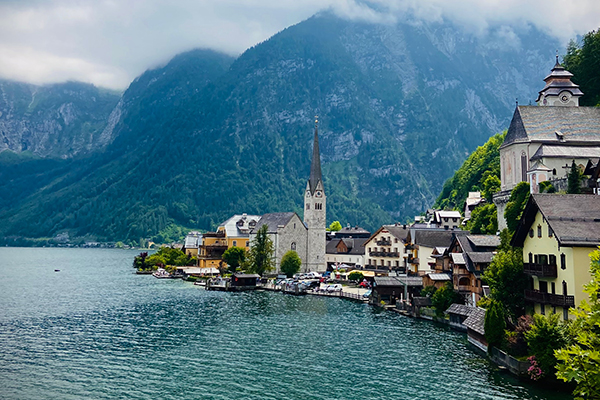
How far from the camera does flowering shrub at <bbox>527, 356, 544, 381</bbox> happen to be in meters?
37.8

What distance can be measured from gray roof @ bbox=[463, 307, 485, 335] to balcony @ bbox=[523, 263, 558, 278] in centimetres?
753

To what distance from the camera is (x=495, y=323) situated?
148 feet

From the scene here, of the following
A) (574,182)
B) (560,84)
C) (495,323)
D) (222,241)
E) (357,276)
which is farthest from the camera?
(222,241)

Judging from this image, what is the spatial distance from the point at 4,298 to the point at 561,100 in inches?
4220

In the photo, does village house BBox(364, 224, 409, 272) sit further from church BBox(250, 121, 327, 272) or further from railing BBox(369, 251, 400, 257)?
church BBox(250, 121, 327, 272)

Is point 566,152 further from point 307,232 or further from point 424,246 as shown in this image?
point 307,232

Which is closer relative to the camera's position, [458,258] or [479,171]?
[458,258]

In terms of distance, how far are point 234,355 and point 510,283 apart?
26.2 m

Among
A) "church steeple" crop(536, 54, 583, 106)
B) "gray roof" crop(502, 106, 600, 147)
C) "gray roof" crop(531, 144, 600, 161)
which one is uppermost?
"church steeple" crop(536, 54, 583, 106)

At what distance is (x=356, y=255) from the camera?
470ft

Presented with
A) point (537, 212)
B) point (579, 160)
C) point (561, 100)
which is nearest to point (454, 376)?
point (537, 212)

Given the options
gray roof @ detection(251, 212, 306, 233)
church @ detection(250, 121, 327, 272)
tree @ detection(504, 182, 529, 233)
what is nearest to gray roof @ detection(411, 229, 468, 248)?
tree @ detection(504, 182, 529, 233)

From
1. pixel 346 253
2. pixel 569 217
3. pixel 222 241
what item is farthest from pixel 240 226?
pixel 569 217

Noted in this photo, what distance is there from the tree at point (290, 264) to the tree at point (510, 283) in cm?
8243
